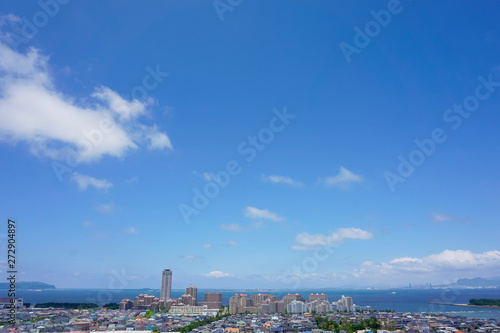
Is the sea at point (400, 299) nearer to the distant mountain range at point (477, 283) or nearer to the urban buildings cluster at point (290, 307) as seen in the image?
the urban buildings cluster at point (290, 307)

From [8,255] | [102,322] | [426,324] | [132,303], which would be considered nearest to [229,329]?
[102,322]

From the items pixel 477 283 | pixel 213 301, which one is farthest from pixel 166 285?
pixel 477 283

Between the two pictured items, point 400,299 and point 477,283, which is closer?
point 400,299

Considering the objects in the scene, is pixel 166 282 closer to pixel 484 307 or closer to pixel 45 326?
pixel 45 326

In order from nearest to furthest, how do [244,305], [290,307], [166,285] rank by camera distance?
1. [290,307]
2. [244,305]
3. [166,285]

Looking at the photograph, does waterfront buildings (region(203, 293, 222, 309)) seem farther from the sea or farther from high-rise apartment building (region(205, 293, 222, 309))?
the sea

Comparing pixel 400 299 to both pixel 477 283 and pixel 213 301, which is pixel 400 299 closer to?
pixel 213 301

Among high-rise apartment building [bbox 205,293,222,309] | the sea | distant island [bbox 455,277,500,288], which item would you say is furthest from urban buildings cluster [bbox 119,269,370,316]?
distant island [bbox 455,277,500,288]

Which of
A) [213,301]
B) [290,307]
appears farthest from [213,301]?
[290,307]

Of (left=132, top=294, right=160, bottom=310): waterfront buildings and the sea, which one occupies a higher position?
(left=132, top=294, right=160, bottom=310): waterfront buildings

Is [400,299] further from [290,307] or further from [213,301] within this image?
[213,301]

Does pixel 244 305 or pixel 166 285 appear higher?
pixel 166 285

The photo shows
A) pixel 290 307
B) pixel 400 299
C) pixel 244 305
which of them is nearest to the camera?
pixel 290 307
